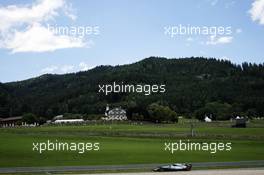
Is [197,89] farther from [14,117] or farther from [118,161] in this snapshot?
[14,117]

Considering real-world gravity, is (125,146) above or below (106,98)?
below

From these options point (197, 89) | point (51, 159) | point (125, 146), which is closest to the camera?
point (51, 159)

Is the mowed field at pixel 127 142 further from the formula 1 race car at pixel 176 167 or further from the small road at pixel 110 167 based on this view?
the formula 1 race car at pixel 176 167

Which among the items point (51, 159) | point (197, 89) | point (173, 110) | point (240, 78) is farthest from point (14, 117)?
point (240, 78)
